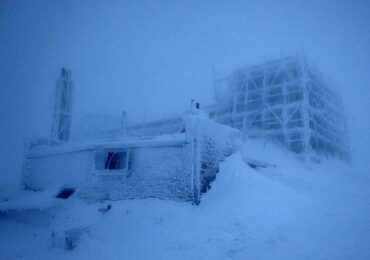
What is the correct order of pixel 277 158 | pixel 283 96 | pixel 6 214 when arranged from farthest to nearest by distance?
1. pixel 283 96
2. pixel 277 158
3. pixel 6 214

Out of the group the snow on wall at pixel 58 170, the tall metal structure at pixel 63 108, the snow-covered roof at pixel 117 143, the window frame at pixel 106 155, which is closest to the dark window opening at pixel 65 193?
the snow on wall at pixel 58 170

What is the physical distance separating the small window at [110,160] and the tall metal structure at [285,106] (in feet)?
47.4

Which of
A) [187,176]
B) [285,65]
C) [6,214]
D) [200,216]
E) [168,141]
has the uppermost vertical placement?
[285,65]

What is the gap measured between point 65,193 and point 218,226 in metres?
9.91

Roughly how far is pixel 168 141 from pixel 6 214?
10979 millimetres

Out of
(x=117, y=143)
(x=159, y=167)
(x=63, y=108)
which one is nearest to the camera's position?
(x=159, y=167)

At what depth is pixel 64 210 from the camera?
1511 centimetres

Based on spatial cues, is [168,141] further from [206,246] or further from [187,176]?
[206,246]

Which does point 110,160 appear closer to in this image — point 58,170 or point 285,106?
point 58,170

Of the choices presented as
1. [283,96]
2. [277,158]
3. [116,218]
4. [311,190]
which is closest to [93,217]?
[116,218]

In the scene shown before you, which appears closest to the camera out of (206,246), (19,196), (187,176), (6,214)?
(206,246)

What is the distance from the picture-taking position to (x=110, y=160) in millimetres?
16062

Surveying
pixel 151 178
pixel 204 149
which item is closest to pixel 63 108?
pixel 151 178

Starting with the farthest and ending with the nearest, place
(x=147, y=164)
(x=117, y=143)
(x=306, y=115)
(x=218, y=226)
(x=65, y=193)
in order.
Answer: (x=306, y=115), (x=65, y=193), (x=117, y=143), (x=147, y=164), (x=218, y=226)
